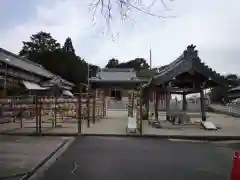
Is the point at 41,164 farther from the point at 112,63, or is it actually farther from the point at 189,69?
the point at 112,63

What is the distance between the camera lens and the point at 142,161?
9586 millimetres

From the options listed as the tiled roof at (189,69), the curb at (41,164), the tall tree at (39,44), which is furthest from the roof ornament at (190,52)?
the tall tree at (39,44)

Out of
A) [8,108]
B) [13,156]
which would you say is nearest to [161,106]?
→ [8,108]

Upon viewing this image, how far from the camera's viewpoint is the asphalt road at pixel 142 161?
A: 792 cm

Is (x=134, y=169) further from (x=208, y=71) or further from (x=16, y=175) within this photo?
(x=208, y=71)

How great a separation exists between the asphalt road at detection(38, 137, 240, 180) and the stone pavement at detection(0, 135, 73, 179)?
1.51ft

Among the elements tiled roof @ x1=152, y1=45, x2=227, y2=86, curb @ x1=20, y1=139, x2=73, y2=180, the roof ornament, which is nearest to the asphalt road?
curb @ x1=20, y1=139, x2=73, y2=180

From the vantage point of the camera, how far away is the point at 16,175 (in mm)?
7465

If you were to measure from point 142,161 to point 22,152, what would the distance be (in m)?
3.25

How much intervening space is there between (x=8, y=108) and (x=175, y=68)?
8483 mm

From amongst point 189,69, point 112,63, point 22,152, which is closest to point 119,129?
point 189,69

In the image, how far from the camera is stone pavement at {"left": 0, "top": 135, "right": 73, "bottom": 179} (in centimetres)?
810

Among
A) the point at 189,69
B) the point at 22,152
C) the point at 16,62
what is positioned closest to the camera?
the point at 22,152

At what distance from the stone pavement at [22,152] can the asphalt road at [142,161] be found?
46 cm
